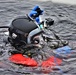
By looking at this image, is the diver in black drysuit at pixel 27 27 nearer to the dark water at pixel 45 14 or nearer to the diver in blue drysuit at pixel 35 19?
the diver in blue drysuit at pixel 35 19

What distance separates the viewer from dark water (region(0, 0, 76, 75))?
6.43 metres

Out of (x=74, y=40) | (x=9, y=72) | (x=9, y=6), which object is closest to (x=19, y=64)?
(x=9, y=72)

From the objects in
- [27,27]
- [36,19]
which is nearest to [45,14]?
[36,19]

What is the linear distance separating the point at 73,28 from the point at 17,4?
337 centimetres

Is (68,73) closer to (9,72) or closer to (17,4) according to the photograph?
(9,72)

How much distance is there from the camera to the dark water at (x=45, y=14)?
21.1ft

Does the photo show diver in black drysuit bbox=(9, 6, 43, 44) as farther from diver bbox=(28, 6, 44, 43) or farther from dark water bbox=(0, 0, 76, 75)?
dark water bbox=(0, 0, 76, 75)

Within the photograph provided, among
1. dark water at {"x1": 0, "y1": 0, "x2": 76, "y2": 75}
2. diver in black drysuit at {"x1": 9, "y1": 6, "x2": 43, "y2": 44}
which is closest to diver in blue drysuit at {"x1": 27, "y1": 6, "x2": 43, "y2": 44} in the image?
diver in black drysuit at {"x1": 9, "y1": 6, "x2": 43, "y2": 44}

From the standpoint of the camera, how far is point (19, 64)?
638cm

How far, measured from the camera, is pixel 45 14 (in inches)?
418

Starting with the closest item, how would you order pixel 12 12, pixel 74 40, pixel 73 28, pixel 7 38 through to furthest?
1. pixel 7 38
2. pixel 74 40
3. pixel 73 28
4. pixel 12 12

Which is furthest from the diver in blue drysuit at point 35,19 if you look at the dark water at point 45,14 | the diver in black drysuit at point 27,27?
the dark water at point 45,14

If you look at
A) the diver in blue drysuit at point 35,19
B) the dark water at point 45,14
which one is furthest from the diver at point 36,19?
the dark water at point 45,14

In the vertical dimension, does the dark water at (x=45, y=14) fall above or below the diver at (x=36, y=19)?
below
